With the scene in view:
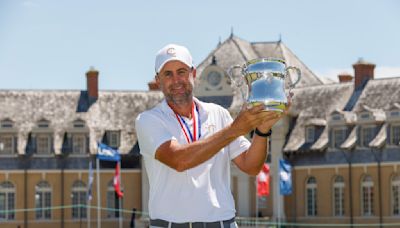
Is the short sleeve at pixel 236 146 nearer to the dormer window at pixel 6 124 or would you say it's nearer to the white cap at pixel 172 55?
the white cap at pixel 172 55

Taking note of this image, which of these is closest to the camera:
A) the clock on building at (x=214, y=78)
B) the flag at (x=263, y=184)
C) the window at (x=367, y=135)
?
the flag at (x=263, y=184)

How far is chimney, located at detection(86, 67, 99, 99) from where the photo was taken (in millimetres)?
62906

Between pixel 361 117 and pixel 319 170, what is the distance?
362cm

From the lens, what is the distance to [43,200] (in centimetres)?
5828

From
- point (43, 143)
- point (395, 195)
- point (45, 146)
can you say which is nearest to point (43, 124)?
point (43, 143)

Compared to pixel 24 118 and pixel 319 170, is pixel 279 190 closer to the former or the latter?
pixel 319 170

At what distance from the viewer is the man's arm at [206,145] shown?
5293mm

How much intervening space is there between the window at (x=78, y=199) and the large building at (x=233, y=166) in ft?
0.18

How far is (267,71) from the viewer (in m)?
5.44

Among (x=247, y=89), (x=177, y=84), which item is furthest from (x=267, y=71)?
(x=177, y=84)

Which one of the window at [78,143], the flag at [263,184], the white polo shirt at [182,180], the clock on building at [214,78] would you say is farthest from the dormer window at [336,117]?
the white polo shirt at [182,180]

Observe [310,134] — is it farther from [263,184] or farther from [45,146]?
[45,146]

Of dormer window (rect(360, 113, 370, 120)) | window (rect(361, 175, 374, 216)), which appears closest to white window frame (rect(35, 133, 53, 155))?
dormer window (rect(360, 113, 370, 120))

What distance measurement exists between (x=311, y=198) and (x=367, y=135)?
175 inches
